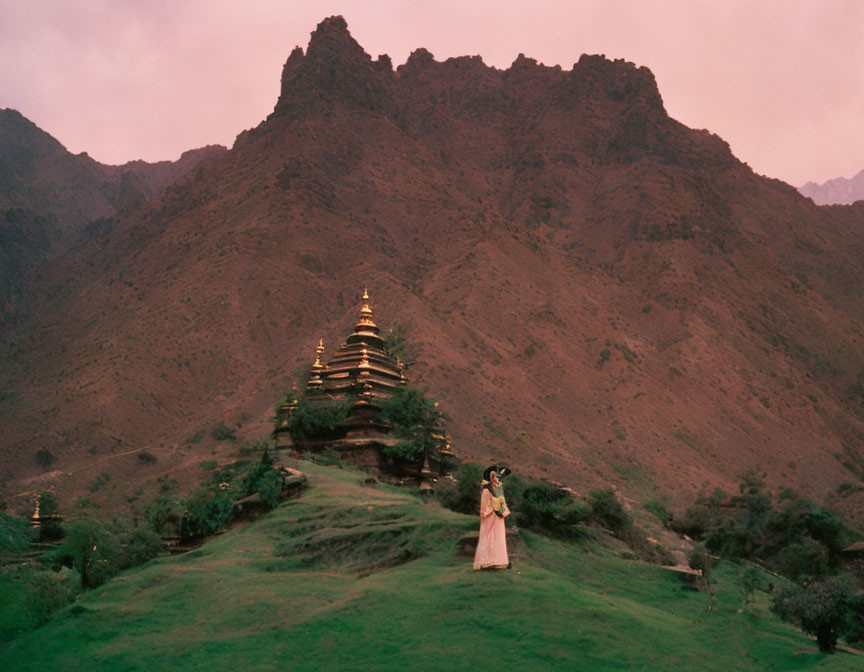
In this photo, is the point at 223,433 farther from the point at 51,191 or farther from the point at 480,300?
the point at 51,191

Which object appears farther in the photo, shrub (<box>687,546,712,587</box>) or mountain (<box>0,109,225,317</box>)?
mountain (<box>0,109,225,317</box>)

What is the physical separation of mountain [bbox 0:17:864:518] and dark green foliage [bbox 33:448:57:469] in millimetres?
642

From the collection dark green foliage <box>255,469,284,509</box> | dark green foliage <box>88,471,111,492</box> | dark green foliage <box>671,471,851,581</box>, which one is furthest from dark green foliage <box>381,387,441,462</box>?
dark green foliage <box>88,471,111,492</box>

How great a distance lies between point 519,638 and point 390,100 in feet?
346

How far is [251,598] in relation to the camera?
1305 cm

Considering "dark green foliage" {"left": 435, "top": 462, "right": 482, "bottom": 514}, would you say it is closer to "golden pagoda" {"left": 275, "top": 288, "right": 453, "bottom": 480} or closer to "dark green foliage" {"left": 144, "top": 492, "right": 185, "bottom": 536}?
"golden pagoda" {"left": 275, "top": 288, "right": 453, "bottom": 480}

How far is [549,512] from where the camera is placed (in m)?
19.2

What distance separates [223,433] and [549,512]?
110ft

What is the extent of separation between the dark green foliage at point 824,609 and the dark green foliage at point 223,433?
39709mm

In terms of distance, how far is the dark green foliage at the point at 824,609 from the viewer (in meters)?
11.0

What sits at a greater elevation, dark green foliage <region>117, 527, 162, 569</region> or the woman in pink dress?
the woman in pink dress

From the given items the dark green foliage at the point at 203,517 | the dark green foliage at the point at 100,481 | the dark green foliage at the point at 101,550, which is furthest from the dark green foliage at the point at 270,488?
the dark green foliage at the point at 100,481

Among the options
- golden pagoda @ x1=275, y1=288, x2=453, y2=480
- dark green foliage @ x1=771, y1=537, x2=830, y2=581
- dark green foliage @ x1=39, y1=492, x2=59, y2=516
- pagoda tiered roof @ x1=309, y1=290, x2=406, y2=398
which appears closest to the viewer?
dark green foliage @ x1=771, y1=537, x2=830, y2=581

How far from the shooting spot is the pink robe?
13.2m
